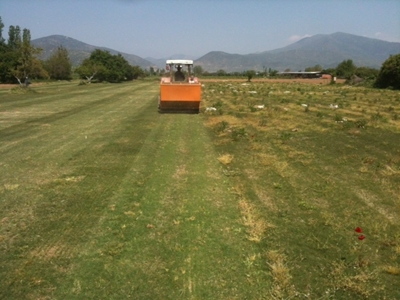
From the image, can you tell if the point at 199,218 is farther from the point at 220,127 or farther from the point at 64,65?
the point at 64,65

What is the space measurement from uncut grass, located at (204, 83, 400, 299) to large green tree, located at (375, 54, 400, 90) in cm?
3978

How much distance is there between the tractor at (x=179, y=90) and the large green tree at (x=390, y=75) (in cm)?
3951

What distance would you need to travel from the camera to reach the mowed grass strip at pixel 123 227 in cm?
425

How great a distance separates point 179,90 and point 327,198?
12.9 metres

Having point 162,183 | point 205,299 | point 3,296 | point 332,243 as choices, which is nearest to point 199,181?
point 162,183

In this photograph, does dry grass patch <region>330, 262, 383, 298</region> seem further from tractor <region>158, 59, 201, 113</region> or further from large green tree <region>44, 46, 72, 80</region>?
large green tree <region>44, 46, 72, 80</region>

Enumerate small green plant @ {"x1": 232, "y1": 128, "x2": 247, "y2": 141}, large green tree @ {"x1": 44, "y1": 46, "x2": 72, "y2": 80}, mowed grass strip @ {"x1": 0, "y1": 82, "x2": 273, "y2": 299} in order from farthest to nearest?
large green tree @ {"x1": 44, "y1": 46, "x2": 72, "y2": 80} → small green plant @ {"x1": 232, "y1": 128, "x2": 247, "y2": 141} → mowed grass strip @ {"x1": 0, "y1": 82, "x2": 273, "y2": 299}

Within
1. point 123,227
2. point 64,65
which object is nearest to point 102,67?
point 64,65

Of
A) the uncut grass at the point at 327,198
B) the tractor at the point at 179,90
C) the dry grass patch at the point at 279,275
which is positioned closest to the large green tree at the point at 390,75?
the tractor at the point at 179,90

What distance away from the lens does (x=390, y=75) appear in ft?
162

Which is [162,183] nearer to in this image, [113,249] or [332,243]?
[113,249]

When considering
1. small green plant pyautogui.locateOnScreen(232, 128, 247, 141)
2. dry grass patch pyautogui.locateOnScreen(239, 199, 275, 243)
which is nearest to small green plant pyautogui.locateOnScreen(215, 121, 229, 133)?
small green plant pyautogui.locateOnScreen(232, 128, 247, 141)

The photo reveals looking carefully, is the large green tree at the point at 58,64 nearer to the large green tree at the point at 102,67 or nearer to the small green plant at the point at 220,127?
the large green tree at the point at 102,67

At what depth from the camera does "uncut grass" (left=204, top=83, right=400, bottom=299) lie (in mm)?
4477
